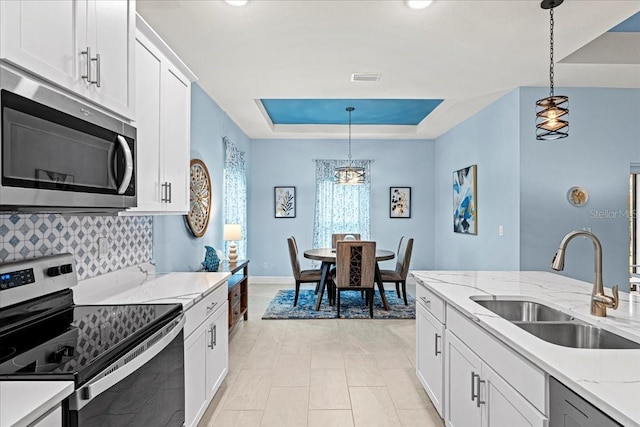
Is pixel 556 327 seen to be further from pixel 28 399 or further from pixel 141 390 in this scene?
pixel 28 399

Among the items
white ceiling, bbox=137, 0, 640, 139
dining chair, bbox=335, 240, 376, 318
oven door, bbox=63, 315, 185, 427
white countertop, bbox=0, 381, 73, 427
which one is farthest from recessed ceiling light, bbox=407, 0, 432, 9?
dining chair, bbox=335, 240, 376, 318

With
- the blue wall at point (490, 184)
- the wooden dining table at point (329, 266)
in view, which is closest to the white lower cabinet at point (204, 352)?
the wooden dining table at point (329, 266)

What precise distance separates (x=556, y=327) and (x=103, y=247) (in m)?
2.44

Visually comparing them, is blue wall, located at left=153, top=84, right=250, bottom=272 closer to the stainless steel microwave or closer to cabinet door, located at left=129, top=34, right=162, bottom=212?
cabinet door, located at left=129, top=34, right=162, bottom=212

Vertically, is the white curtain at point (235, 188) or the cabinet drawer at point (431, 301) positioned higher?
the white curtain at point (235, 188)

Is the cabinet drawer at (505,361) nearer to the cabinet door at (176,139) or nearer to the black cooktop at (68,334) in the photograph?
the black cooktop at (68,334)

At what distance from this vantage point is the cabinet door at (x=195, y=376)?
2076 millimetres

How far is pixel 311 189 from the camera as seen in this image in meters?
7.14

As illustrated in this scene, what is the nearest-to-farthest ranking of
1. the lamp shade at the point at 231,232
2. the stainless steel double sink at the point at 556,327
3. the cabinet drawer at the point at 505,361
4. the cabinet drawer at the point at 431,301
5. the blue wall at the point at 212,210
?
the cabinet drawer at the point at 505,361
the stainless steel double sink at the point at 556,327
the cabinet drawer at the point at 431,301
the blue wall at the point at 212,210
the lamp shade at the point at 231,232

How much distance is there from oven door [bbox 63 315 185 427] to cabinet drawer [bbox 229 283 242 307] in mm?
1855

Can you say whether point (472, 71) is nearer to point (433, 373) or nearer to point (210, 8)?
point (210, 8)

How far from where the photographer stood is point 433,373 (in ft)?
8.37

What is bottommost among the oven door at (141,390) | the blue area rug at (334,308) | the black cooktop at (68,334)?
the blue area rug at (334,308)

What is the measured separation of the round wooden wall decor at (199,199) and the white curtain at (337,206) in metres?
2.98
